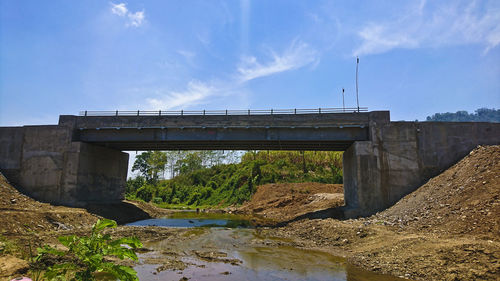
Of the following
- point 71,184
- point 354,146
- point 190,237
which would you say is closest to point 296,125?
point 354,146

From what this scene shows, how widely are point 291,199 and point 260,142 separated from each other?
14.6m

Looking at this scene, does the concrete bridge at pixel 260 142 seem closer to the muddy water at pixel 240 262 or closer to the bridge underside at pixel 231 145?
the bridge underside at pixel 231 145

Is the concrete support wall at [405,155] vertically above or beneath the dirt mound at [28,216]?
above

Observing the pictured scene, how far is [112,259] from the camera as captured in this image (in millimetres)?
12508

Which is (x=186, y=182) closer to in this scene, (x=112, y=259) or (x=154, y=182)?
(x=154, y=182)

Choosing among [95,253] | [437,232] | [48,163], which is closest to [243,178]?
[48,163]

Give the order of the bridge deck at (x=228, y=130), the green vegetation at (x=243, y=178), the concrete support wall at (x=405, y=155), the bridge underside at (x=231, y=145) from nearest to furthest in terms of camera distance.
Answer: the concrete support wall at (x=405, y=155), the bridge deck at (x=228, y=130), the bridge underside at (x=231, y=145), the green vegetation at (x=243, y=178)

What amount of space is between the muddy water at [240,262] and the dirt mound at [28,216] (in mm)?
7435

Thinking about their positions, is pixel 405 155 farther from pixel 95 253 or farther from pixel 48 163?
pixel 48 163

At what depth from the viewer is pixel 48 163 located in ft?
92.2

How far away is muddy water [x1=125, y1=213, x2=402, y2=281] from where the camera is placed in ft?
35.2

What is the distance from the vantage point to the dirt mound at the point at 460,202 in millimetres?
13396

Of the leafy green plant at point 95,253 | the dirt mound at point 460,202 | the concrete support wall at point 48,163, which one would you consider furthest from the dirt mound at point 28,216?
the dirt mound at point 460,202

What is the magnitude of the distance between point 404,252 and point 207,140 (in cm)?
1988
